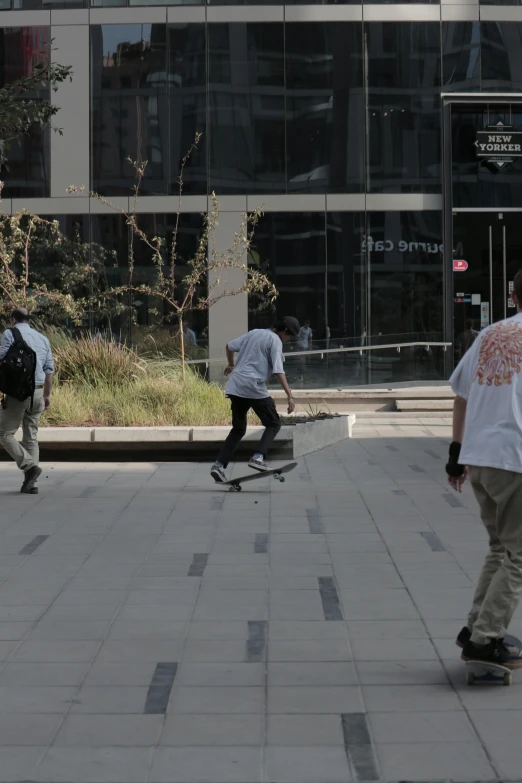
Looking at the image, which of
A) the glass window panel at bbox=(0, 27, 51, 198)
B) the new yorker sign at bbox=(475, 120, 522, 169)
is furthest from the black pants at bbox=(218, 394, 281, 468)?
the new yorker sign at bbox=(475, 120, 522, 169)

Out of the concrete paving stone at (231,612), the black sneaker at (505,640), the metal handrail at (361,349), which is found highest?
the metal handrail at (361,349)

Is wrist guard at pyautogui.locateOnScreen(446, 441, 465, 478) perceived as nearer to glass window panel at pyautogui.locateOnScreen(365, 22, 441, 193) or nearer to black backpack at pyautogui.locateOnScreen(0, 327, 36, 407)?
black backpack at pyautogui.locateOnScreen(0, 327, 36, 407)

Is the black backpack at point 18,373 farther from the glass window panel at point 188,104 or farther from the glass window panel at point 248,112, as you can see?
the glass window panel at point 248,112

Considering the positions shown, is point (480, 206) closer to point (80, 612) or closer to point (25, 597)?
point (25, 597)

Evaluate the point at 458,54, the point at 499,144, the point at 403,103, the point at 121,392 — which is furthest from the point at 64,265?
the point at 121,392

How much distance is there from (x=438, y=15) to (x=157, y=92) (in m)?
6.85

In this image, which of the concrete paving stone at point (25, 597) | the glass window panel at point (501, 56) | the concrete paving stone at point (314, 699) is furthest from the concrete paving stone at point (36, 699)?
the glass window panel at point (501, 56)

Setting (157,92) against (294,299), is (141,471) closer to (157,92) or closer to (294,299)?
(294,299)

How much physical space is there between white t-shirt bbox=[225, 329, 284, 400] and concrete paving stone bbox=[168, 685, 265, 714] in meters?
7.13

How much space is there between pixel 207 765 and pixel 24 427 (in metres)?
8.45

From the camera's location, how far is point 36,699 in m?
5.17

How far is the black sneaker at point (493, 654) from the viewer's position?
17.4 feet

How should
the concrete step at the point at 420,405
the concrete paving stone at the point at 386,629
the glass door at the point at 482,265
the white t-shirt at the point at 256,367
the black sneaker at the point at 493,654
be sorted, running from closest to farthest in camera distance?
the black sneaker at the point at 493,654
the concrete paving stone at the point at 386,629
the white t-shirt at the point at 256,367
the concrete step at the point at 420,405
the glass door at the point at 482,265

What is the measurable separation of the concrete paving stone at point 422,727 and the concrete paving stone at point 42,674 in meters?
1.46
